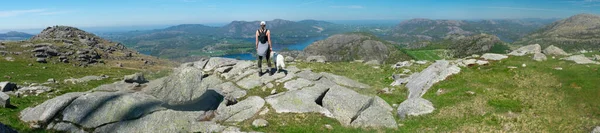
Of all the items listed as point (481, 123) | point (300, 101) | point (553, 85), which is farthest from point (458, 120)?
point (553, 85)

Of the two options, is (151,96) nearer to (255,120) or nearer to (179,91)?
(179,91)

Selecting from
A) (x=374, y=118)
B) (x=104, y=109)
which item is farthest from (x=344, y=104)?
(x=104, y=109)

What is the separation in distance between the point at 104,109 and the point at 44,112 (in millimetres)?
3342

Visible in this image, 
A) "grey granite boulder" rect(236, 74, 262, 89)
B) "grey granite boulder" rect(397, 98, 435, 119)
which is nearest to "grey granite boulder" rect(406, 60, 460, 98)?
"grey granite boulder" rect(397, 98, 435, 119)

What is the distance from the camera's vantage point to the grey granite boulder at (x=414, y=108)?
2230 centimetres

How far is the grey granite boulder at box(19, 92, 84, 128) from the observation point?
19266 millimetres

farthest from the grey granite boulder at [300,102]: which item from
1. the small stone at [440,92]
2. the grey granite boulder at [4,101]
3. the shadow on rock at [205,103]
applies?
the grey granite boulder at [4,101]

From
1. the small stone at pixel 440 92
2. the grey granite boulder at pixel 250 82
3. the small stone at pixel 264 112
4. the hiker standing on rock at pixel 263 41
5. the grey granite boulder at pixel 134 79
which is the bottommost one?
the small stone at pixel 264 112

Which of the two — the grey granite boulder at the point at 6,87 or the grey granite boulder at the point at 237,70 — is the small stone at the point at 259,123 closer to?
the grey granite boulder at the point at 237,70

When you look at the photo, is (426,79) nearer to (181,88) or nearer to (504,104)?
(504,104)

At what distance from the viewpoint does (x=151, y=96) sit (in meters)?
23.4

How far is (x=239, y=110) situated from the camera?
22406 millimetres

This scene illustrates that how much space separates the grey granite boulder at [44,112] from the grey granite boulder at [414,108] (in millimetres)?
21585

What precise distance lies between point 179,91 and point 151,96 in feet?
6.25
